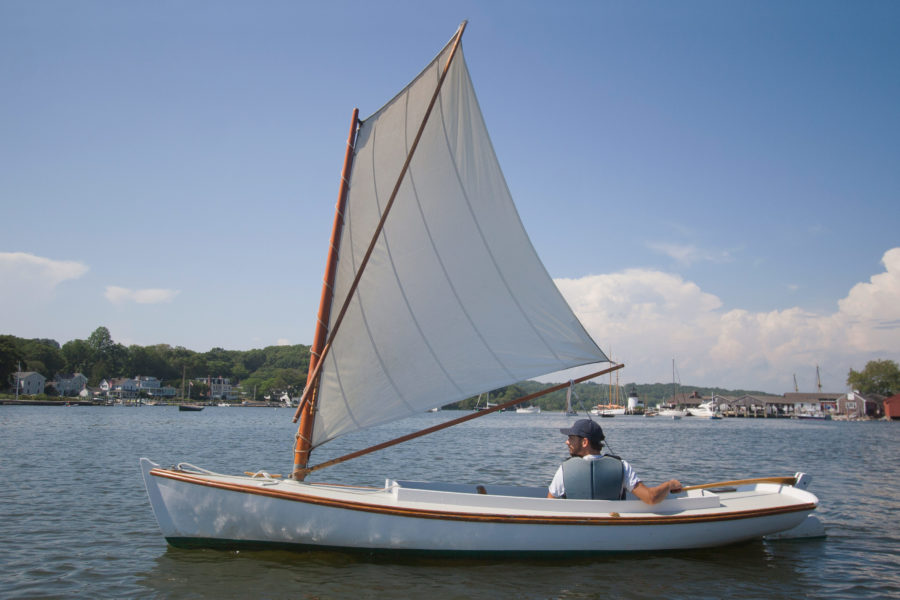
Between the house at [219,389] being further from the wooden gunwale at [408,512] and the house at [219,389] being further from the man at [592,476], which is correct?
the man at [592,476]

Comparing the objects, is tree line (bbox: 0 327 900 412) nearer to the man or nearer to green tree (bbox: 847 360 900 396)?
green tree (bbox: 847 360 900 396)

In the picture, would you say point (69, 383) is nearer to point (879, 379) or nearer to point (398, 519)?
point (398, 519)

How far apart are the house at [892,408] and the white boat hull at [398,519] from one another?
120m

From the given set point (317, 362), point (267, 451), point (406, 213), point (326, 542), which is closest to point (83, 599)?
point (326, 542)

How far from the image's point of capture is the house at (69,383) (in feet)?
462

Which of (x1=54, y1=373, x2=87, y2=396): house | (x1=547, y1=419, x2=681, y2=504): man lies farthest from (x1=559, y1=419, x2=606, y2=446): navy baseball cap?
(x1=54, y1=373, x2=87, y2=396): house

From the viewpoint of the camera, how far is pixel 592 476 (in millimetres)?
9070

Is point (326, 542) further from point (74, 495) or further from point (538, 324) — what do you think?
point (74, 495)

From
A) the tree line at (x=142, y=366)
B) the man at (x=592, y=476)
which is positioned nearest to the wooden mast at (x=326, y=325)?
the man at (x=592, y=476)

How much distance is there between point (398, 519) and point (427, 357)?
2534 millimetres

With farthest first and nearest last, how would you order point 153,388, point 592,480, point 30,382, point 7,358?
point 153,388 → point 30,382 → point 7,358 → point 592,480

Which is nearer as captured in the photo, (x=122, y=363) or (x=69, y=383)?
(x=69, y=383)

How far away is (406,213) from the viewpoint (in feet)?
30.6

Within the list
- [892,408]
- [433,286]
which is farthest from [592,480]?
[892,408]
